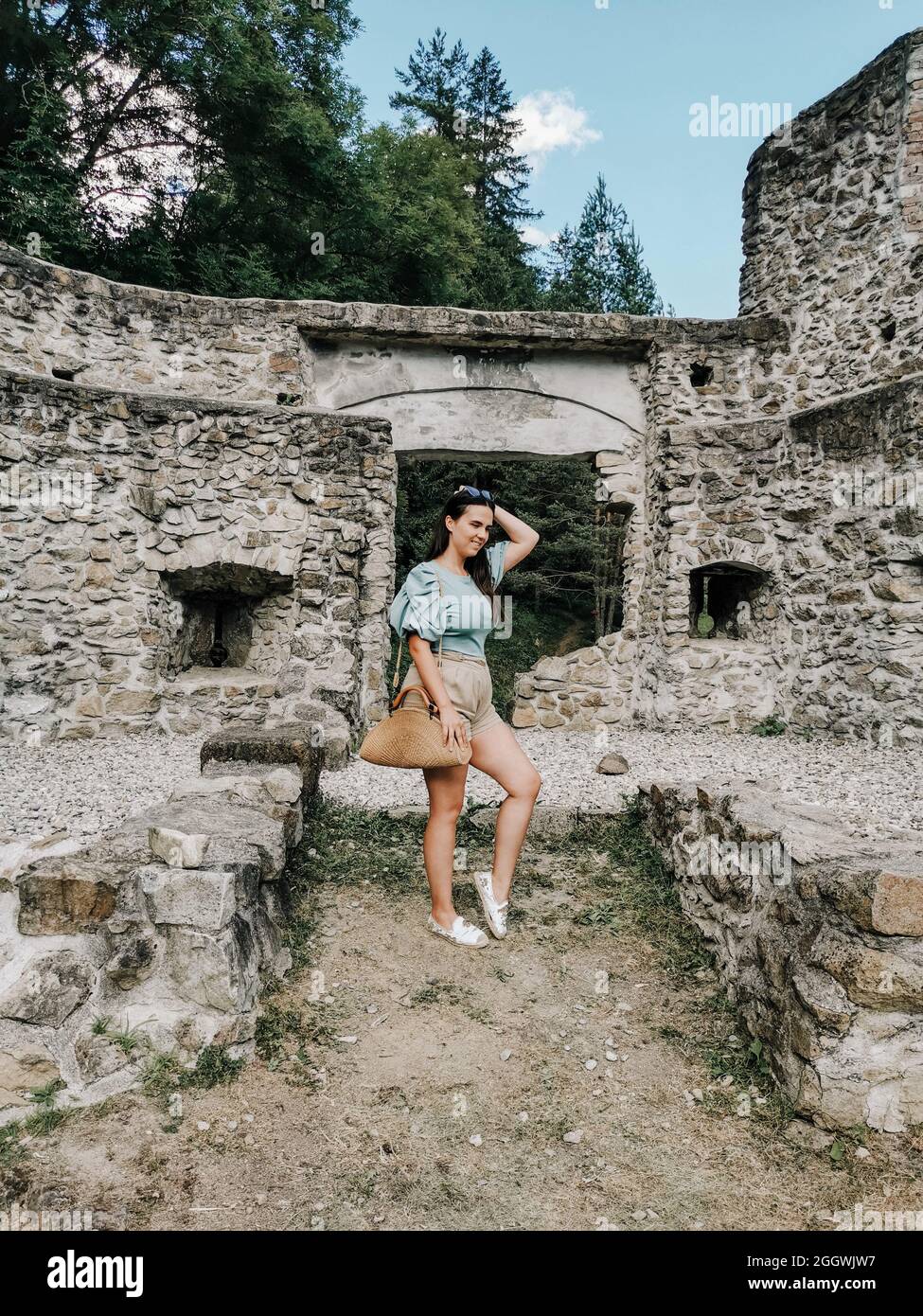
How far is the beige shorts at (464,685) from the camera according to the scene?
121 inches

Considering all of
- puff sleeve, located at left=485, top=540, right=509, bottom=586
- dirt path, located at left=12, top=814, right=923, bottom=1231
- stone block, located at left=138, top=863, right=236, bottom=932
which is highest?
puff sleeve, located at left=485, top=540, right=509, bottom=586

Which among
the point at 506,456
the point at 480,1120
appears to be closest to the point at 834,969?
the point at 480,1120

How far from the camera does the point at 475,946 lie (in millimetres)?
3246

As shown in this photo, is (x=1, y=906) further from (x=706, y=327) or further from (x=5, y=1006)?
(x=706, y=327)

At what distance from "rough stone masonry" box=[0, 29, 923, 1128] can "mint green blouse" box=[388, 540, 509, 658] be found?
7.35 ft

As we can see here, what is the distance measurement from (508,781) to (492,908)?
0.55 metres

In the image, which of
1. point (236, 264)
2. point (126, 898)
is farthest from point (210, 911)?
point (236, 264)

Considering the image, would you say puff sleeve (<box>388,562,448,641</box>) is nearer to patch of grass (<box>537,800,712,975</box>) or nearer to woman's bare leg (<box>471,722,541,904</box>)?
woman's bare leg (<box>471,722,541,904</box>)

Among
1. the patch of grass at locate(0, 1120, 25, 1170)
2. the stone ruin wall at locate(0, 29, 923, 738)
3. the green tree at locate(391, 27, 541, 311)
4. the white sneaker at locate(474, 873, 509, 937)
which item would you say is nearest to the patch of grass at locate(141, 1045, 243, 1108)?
the patch of grass at locate(0, 1120, 25, 1170)

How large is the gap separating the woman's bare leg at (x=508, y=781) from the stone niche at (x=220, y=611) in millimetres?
4179

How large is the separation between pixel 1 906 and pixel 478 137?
22846mm

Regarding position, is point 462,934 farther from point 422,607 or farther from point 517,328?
point 517,328

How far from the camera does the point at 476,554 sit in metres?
3.28

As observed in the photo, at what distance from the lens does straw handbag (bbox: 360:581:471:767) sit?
2.85 meters
